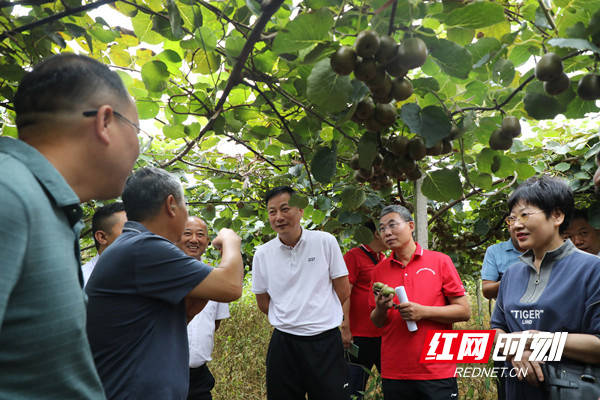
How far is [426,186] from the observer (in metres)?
1.32

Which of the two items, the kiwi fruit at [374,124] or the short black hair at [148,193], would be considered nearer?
the kiwi fruit at [374,124]

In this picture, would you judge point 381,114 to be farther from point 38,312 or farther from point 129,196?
point 129,196

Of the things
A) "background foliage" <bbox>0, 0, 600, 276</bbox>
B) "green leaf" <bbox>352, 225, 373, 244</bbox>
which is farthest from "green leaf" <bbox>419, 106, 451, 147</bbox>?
"green leaf" <bbox>352, 225, 373, 244</bbox>

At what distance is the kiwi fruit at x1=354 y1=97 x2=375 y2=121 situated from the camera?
106cm

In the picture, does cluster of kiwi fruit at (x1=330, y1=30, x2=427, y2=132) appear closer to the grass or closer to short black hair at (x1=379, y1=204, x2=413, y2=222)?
short black hair at (x1=379, y1=204, x2=413, y2=222)

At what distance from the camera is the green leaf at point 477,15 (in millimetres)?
862

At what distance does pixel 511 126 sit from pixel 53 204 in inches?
43.5

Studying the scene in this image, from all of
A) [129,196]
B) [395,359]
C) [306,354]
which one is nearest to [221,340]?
[306,354]

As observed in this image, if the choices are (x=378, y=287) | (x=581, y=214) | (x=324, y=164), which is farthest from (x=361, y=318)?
(x=324, y=164)

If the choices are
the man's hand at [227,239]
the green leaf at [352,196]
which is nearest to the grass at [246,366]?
the man's hand at [227,239]

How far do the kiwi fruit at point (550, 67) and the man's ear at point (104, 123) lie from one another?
100 centimetres

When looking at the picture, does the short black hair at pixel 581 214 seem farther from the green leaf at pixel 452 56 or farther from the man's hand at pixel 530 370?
the green leaf at pixel 452 56

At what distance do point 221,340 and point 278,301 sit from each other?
4879mm

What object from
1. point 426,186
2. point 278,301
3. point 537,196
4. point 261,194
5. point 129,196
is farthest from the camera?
point 261,194
